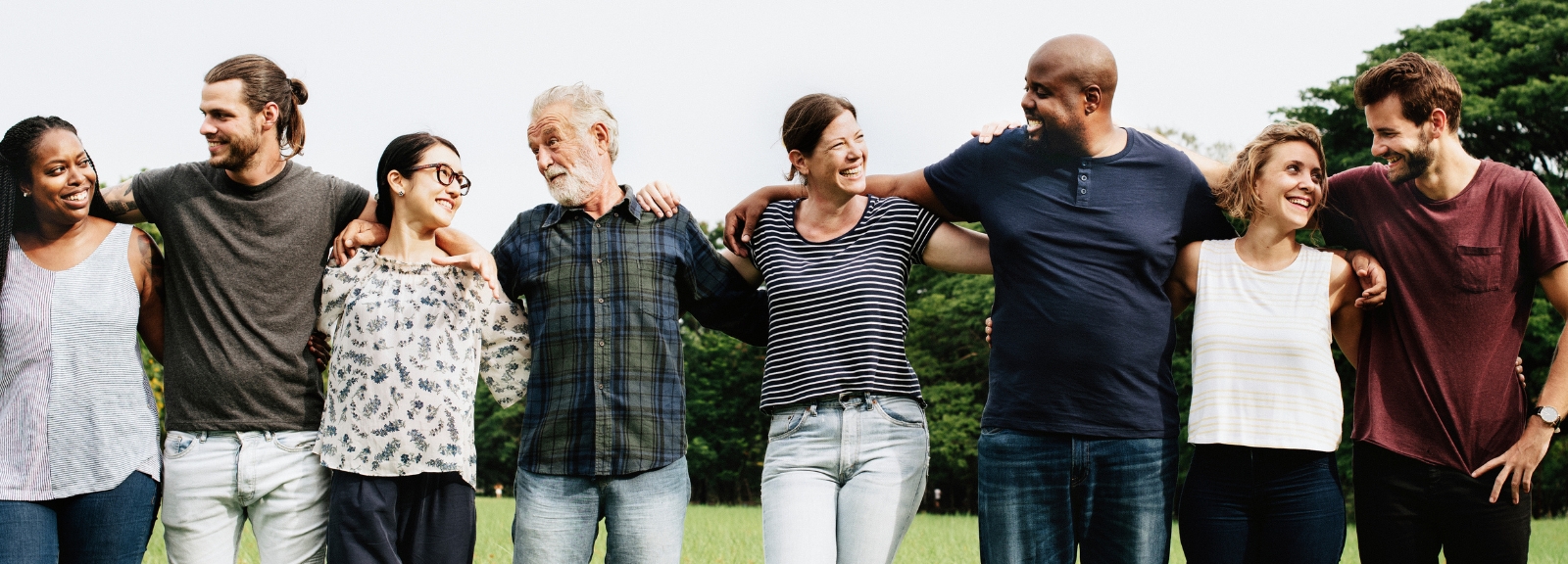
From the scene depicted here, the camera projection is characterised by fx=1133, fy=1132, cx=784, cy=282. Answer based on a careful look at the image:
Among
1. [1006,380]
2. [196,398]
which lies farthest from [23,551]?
[1006,380]

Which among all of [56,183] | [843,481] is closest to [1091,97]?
[843,481]

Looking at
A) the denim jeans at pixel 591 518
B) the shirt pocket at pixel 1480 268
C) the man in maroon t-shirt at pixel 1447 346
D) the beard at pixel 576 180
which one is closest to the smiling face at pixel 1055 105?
the man in maroon t-shirt at pixel 1447 346

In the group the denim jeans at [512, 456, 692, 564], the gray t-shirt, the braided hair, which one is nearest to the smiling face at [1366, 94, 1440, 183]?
the denim jeans at [512, 456, 692, 564]

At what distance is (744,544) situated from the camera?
46.0 ft

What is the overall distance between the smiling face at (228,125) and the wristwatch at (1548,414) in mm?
5159

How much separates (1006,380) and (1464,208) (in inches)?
75.4

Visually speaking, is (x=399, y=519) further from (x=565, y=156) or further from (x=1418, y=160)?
(x=1418, y=160)

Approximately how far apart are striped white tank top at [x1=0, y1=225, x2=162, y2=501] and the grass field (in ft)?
20.0

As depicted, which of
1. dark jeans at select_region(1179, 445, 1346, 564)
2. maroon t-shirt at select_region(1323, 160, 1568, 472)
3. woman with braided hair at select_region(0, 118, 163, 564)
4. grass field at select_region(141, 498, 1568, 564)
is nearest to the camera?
dark jeans at select_region(1179, 445, 1346, 564)

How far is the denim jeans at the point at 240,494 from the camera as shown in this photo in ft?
14.3

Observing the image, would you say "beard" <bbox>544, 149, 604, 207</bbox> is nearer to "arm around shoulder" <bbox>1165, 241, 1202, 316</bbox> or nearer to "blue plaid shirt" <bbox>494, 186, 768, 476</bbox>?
"blue plaid shirt" <bbox>494, 186, 768, 476</bbox>

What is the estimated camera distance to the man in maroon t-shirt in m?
4.31

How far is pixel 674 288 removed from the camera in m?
4.83

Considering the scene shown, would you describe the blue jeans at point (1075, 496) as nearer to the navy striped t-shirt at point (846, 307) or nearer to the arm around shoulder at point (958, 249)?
the navy striped t-shirt at point (846, 307)
